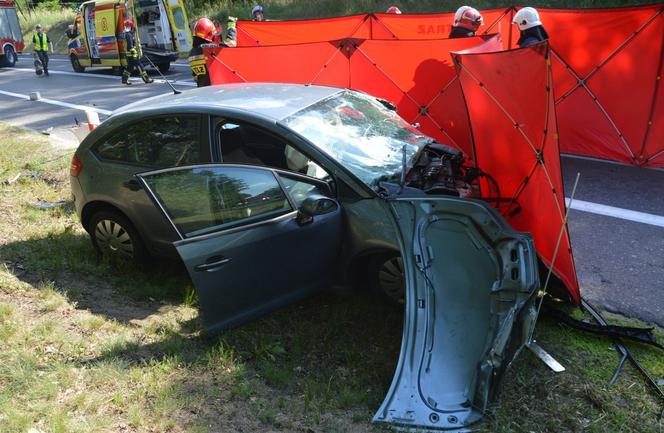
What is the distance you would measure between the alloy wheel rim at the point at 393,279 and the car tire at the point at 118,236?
2.10 metres

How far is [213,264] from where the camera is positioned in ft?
11.1

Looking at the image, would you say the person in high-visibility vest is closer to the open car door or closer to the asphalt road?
the asphalt road

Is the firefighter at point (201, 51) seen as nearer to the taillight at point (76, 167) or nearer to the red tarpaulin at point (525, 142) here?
the taillight at point (76, 167)

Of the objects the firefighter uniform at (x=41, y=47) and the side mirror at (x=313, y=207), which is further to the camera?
the firefighter uniform at (x=41, y=47)

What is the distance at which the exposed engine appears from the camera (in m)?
3.93

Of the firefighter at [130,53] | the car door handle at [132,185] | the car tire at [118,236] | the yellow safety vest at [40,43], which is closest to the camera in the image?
the car door handle at [132,185]

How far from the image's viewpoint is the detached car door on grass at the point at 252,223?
3467mm

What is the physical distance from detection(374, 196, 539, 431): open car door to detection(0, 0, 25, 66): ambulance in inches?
1051

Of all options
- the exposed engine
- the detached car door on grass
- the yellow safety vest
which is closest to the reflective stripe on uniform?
the exposed engine

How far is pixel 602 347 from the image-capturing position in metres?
3.48

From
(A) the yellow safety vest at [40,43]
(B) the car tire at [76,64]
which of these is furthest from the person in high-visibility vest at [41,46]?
(B) the car tire at [76,64]

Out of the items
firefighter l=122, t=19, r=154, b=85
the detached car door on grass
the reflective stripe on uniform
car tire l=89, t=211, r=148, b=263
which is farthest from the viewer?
firefighter l=122, t=19, r=154, b=85

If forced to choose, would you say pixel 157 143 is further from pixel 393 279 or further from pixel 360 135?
pixel 393 279

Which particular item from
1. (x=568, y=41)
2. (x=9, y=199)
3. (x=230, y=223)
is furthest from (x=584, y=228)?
(x=9, y=199)
